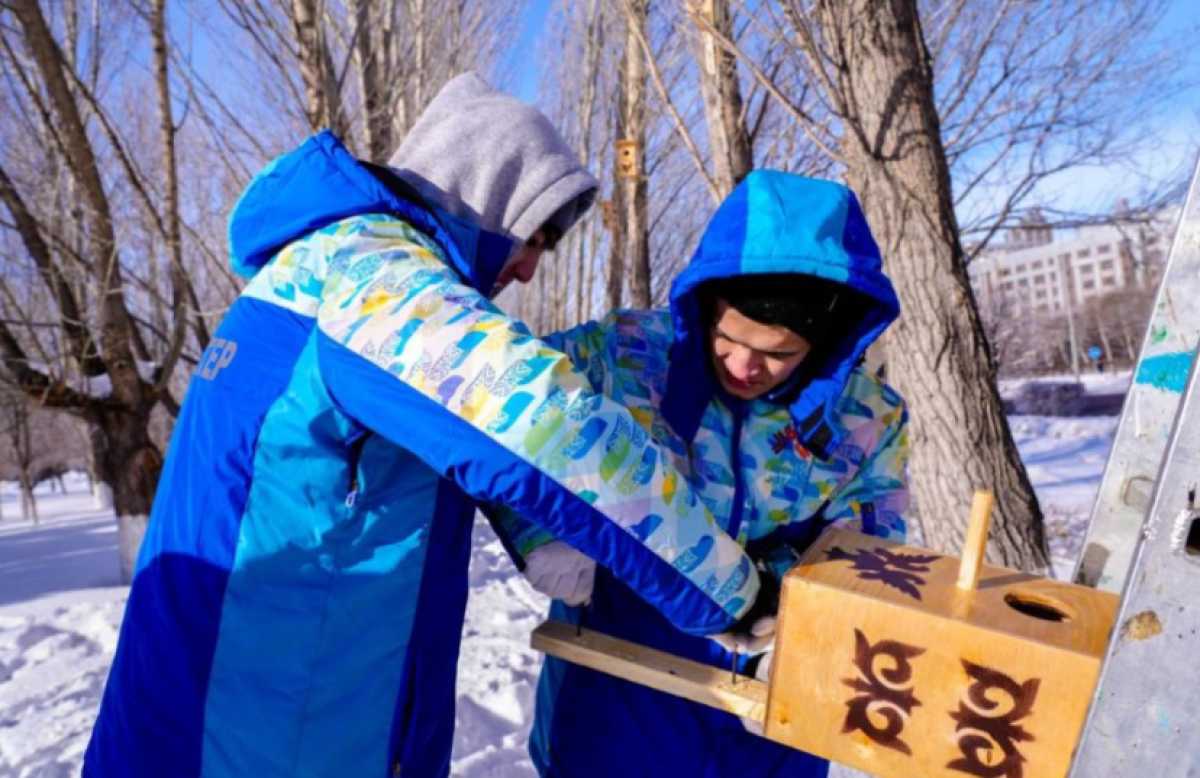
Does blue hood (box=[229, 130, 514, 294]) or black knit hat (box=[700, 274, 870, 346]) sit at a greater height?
blue hood (box=[229, 130, 514, 294])

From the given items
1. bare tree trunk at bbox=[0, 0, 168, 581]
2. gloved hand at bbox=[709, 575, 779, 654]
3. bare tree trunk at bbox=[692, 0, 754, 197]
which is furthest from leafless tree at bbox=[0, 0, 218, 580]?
gloved hand at bbox=[709, 575, 779, 654]

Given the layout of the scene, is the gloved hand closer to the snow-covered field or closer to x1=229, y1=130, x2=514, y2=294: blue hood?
the snow-covered field

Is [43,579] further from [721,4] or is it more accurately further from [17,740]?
[721,4]

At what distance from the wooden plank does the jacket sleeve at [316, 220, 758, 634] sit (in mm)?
175

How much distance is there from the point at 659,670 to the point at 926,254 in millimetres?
2146

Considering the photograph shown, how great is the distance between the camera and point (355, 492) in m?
1.00

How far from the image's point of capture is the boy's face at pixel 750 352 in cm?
126

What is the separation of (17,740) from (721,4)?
481 cm

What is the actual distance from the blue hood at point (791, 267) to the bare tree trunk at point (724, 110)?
3.46 meters

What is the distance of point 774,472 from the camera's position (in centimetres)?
131

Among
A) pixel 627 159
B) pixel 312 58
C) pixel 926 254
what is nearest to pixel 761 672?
pixel 926 254

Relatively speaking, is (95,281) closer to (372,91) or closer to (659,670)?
(372,91)

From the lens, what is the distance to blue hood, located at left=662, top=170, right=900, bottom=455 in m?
1.20

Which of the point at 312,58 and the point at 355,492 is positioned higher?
the point at 312,58
